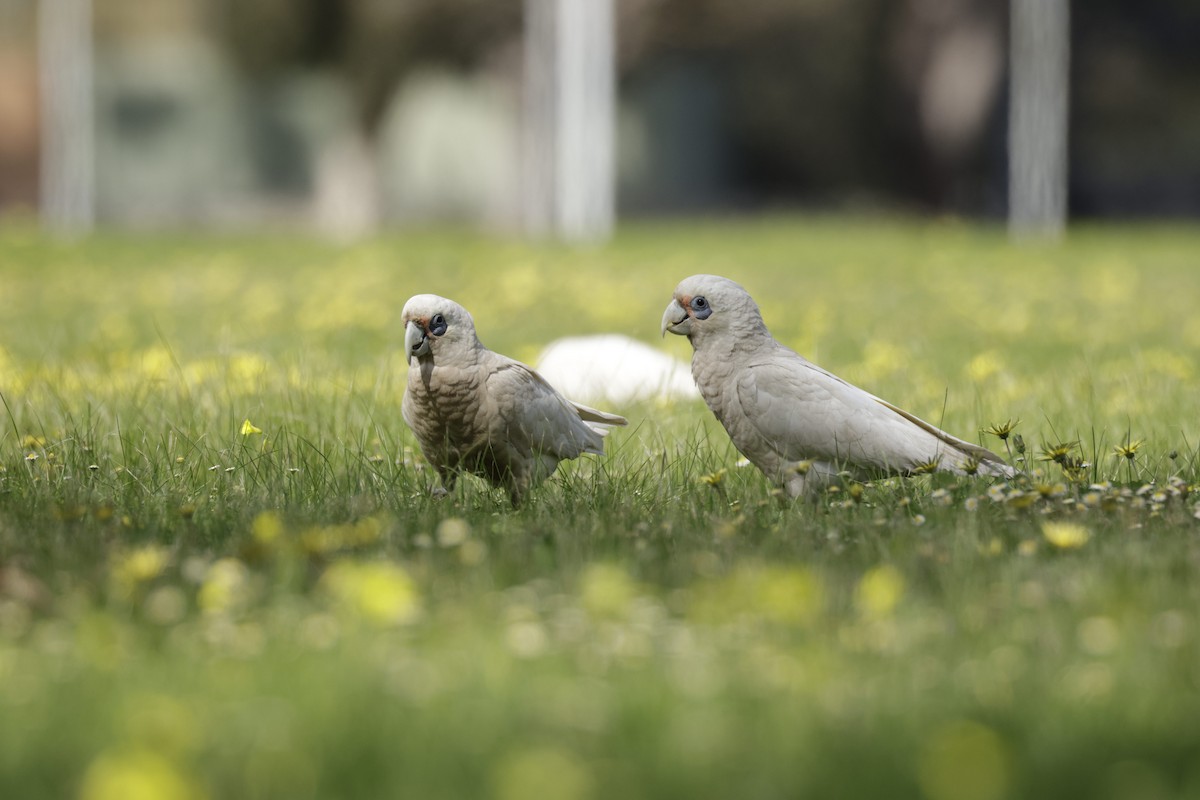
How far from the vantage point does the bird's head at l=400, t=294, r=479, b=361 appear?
3.61m

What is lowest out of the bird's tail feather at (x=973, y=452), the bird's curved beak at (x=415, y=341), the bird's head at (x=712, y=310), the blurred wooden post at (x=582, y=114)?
the bird's tail feather at (x=973, y=452)

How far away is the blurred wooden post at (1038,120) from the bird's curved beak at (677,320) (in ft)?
45.7

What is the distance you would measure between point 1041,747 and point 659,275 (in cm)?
919

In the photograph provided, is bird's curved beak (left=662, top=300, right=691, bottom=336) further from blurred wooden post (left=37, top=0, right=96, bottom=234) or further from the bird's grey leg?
blurred wooden post (left=37, top=0, right=96, bottom=234)

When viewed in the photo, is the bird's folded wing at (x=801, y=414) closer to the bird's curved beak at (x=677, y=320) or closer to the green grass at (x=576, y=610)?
the green grass at (x=576, y=610)

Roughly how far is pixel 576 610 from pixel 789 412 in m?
1.34

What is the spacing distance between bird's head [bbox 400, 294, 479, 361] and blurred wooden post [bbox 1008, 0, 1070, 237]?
564 inches

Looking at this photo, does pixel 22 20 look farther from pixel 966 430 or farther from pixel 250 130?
pixel 966 430

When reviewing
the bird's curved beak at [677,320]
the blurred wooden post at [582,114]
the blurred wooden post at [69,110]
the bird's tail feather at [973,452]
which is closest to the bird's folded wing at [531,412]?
the bird's curved beak at [677,320]

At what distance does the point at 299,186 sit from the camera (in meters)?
19.5

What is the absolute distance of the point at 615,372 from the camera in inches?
220

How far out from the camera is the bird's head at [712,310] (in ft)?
12.6

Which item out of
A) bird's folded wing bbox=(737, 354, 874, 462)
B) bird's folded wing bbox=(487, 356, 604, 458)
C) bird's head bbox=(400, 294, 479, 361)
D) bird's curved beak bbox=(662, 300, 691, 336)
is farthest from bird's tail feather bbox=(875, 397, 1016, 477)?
bird's head bbox=(400, 294, 479, 361)

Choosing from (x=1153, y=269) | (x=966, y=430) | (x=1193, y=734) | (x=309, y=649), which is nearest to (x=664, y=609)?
(x=309, y=649)
